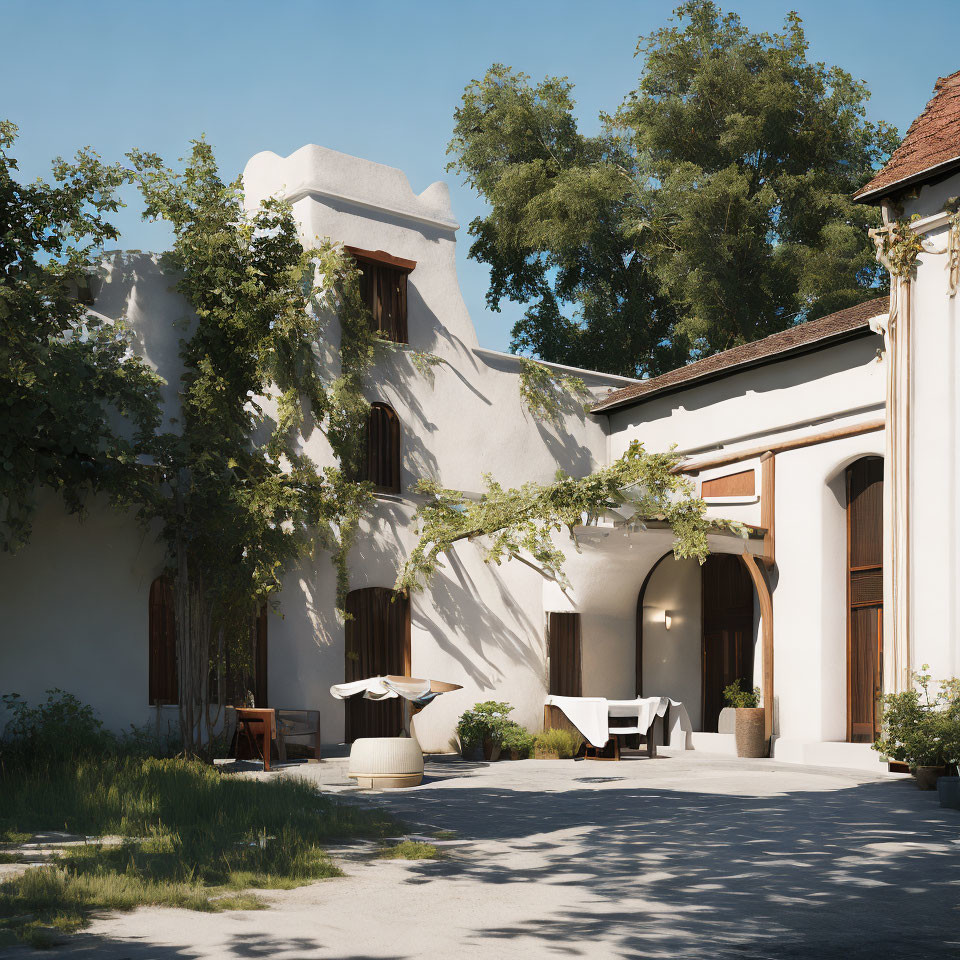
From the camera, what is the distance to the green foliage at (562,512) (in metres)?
15.3

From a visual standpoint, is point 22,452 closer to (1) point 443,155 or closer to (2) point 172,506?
(2) point 172,506

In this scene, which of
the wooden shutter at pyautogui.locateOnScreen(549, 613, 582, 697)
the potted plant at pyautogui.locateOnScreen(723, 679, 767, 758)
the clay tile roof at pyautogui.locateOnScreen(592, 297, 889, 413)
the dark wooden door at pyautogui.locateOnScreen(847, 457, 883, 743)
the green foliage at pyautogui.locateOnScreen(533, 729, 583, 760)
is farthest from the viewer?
the wooden shutter at pyautogui.locateOnScreen(549, 613, 582, 697)

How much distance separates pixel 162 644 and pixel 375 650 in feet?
10.5

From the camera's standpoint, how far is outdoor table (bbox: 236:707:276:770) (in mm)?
13273

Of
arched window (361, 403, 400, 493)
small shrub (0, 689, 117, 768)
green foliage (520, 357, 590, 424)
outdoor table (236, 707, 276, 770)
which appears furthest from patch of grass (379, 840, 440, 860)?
green foliage (520, 357, 590, 424)

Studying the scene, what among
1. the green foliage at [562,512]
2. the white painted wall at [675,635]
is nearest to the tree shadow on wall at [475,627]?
the green foliage at [562,512]

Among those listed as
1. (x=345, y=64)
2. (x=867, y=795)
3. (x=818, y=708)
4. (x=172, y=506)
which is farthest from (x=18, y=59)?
(x=818, y=708)

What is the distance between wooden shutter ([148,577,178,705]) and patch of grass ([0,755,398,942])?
6.55 ft

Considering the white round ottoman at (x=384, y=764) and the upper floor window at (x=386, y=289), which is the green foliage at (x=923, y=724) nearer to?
the white round ottoman at (x=384, y=764)

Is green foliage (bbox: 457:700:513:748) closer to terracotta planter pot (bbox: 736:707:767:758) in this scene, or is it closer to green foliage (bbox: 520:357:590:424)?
terracotta planter pot (bbox: 736:707:767:758)

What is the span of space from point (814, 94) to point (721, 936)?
25.1 meters

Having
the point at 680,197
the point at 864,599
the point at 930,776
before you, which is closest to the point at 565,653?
the point at 864,599

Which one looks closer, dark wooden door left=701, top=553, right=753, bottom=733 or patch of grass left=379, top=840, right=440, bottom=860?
patch of grass left=379, top=840, right=440, bottom=860

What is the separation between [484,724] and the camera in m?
16.0
